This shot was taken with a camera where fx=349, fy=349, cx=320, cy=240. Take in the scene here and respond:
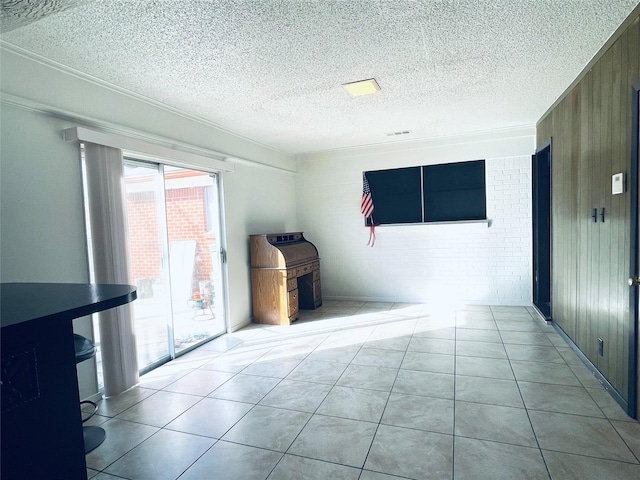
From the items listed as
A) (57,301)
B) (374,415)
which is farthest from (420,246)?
(57,301)

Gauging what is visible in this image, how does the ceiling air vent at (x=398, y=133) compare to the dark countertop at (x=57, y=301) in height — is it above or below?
above

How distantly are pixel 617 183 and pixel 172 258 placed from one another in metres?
3.74

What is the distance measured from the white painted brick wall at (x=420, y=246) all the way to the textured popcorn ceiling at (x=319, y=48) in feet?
5.12

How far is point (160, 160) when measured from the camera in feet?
10.9

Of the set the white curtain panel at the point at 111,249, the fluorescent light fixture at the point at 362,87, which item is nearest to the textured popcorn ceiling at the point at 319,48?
the fluorescent light fixture at the point at 362,87

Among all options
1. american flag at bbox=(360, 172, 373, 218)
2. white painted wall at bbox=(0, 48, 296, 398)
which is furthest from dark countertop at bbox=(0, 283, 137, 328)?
american flag at bbox=(360, 172, 373, 218)

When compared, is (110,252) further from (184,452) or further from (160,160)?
(184,452)

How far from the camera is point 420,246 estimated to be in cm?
534

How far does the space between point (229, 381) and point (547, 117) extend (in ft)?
14.4

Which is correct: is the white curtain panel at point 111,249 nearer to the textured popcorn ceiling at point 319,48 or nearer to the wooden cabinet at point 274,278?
the textured popcorn ceiling at point 319,48

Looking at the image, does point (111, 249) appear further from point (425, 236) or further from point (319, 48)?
point (425, 236)

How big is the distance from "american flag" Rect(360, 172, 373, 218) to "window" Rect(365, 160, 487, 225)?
0.31ft

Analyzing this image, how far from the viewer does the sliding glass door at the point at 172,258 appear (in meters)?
3.28

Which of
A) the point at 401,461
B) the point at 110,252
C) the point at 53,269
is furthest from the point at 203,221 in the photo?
the point at 401,461
